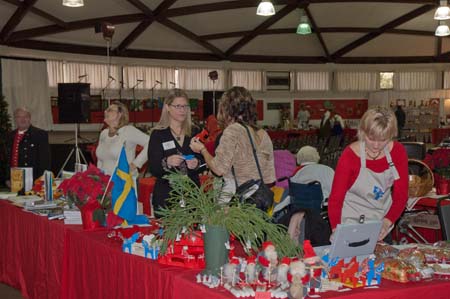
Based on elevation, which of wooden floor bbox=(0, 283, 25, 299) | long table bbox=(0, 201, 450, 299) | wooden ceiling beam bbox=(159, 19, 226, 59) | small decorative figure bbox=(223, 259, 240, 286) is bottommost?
wooden floor bbox=(0, 283, 25, 299)

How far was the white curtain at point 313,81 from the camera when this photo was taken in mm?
19797

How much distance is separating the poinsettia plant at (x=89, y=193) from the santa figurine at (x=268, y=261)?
5.00 feet

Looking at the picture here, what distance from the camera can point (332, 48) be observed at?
18.9 m

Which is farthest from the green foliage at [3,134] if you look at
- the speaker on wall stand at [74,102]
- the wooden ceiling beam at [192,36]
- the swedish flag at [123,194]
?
the swedish flag at [123,194]

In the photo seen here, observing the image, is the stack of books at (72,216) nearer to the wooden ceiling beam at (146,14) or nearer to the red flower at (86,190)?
the red flower at (86,190)

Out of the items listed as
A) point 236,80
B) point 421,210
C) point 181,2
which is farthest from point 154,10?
point 421,210

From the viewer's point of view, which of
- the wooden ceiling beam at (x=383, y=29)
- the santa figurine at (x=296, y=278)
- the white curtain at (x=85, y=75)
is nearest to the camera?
the santa figurine at (x=296, y=278)

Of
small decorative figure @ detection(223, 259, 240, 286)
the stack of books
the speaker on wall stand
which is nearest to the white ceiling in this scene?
the speaker on wall stand

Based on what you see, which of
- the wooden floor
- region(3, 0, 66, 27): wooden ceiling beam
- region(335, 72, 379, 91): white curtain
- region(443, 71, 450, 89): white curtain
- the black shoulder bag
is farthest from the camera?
region(443, 71, 450, 89): white curtain

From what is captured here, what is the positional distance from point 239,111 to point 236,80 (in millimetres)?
15463

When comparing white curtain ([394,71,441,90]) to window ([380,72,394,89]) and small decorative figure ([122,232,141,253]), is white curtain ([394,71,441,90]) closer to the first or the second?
window ([380,72,394,89])

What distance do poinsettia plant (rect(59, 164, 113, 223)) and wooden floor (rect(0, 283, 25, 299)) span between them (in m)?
1.39

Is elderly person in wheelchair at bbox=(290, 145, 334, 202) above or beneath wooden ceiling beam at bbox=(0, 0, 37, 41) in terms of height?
beneath

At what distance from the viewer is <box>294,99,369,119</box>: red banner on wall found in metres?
19.6
